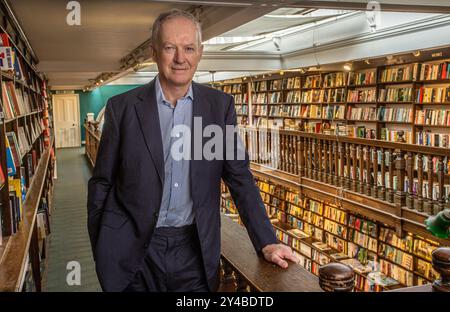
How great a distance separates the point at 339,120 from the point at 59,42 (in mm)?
5913

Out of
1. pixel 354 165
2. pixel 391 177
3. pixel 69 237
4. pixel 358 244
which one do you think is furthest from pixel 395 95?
pixel 69 237

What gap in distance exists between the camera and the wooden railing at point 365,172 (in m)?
6.00

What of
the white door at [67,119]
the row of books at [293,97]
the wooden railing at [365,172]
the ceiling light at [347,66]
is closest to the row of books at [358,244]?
the wooden railing at [365,172]

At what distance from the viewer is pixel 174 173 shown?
140 centimetres

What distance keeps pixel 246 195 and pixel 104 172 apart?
1.48 feet

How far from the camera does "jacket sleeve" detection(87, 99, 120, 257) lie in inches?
55.5

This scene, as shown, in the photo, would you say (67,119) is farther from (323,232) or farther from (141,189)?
(141,189)

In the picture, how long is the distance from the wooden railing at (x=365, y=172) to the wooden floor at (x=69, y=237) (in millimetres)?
3934

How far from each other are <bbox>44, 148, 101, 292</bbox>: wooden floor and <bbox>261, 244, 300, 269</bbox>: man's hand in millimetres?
3617

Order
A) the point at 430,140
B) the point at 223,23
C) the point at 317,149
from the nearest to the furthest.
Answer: the point at 223,23, the point at 430,140, the point at 317,149

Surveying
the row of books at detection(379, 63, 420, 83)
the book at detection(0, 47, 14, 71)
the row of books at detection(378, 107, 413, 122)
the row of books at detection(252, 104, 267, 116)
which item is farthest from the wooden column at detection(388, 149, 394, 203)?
the row of books at detection(252, 104, 267, 116)

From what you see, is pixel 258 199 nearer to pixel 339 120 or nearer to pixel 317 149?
pixel 317 149

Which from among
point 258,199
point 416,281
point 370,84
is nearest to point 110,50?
point 370,84

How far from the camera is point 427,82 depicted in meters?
7.74
